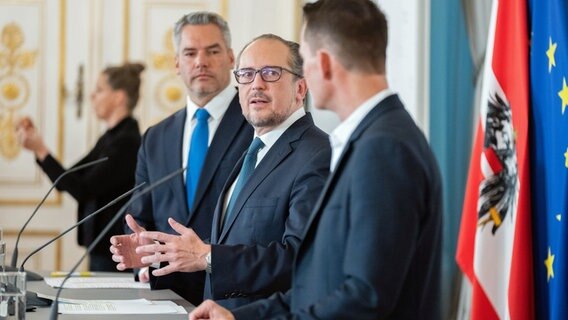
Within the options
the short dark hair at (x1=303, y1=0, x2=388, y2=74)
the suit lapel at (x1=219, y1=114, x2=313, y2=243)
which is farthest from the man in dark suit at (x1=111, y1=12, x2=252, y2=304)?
the short dark hair at (x1=303, y1=0, x2=388, y2=74)

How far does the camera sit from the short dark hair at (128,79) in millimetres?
5465

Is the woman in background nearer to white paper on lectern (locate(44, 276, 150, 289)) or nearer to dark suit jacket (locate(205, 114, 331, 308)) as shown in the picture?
white paper on lectern (locate(44, 276, 150, 289))

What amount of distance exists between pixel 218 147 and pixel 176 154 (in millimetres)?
248

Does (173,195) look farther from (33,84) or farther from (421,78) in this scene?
(33,84)

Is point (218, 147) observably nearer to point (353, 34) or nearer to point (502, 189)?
point (502, 189)

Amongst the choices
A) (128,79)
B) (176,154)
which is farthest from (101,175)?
(176,154)

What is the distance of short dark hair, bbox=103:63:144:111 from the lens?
17.9 ft

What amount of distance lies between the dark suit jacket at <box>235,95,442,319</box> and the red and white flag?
1.35m

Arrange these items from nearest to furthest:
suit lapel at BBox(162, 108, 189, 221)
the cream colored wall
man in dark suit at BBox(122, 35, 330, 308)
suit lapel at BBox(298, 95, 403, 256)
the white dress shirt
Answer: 1. suit lapel at BBox(298, 95, 403, 256)
2. man in dark suit at BBox(122, 35, 330, 308)
3. suit lapel at BBox(162, 108, 189, 221)
4. the white dress shirt
5. the cream colored wall

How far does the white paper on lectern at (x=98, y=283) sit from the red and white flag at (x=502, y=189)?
1.13 metres

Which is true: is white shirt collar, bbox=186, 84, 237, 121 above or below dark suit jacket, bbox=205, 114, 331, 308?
above

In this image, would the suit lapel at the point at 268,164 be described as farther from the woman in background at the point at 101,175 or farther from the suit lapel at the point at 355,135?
the woman in background at the point at 101,175

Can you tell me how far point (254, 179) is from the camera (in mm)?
2904

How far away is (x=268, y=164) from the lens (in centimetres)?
290
